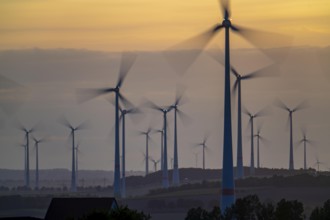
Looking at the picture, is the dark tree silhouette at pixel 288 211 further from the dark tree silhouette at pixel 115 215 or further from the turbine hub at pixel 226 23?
the dark tree silhouette at pixel 115 215

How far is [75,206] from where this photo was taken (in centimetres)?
13075

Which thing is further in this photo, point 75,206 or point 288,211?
point 288,211

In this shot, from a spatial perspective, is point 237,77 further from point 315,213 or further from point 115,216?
point 115,216

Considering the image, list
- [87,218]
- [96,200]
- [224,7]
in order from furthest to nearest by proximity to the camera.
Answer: [224,7]
[96,200]
[87,218]

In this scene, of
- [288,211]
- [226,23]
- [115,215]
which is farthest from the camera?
Result: [226,23]

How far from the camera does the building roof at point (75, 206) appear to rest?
12925cm

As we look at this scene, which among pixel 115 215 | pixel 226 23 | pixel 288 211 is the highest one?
pixel 226 23

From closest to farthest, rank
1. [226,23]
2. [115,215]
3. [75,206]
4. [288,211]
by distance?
1. [115,215]
2. [75,206]
3. [288,211]
4. [226,23]

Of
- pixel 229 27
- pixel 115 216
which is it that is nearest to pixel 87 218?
pixel 115 216

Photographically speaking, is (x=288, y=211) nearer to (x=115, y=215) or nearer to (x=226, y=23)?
(x=226, y=23)

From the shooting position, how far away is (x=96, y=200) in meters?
130

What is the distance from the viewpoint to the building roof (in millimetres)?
129250

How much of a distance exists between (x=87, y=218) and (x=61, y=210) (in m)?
21.9

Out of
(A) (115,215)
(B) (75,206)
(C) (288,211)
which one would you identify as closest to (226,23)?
(C) (288,211)
